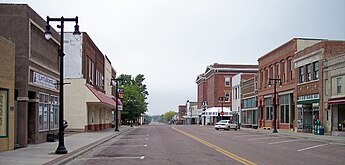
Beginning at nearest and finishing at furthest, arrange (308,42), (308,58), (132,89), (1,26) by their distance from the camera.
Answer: (1,26) < (308,58) < (308,42) < (132,89)

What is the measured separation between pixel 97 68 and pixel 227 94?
6164 cm

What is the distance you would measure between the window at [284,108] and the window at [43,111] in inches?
1341

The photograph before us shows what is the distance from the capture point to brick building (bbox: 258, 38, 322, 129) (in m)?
53.2

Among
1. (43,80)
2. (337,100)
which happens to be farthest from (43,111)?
(337,100)

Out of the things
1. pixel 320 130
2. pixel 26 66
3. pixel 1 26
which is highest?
pixel 1 26

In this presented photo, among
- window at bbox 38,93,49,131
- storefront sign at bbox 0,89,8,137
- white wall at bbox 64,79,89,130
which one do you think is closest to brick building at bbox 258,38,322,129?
white wall at bbox 64,79,89,130

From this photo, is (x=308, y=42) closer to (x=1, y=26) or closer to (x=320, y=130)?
(x=320, y=130)

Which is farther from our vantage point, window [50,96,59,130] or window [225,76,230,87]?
window [225,76,230,87]

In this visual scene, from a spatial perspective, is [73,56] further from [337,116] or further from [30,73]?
[337,116]

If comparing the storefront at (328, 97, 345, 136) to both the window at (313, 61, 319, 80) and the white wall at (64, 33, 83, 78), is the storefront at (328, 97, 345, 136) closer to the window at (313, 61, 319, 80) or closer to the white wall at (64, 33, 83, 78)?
the window at (313, 61, 319, 80)

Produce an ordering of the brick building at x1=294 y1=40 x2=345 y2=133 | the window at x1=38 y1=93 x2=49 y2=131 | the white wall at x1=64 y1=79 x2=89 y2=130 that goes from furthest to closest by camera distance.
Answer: the white wall at x1=64 y1=79 x2=89 y2=130, the brick building at x1=294 y1=40 x2=345 y2=133, the window at x1=38 y1=93 x2=49 y2=131

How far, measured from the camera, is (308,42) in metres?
52.4

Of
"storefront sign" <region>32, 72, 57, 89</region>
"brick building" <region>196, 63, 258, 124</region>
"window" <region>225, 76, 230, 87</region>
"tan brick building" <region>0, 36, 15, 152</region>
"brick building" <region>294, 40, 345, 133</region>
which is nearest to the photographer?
"tan brick building" <region>0, 36, 15, 152</region>

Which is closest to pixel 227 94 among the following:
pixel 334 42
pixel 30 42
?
pixel 334 42
